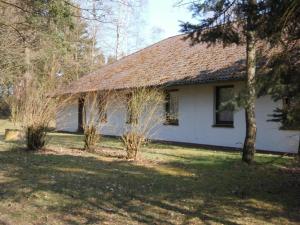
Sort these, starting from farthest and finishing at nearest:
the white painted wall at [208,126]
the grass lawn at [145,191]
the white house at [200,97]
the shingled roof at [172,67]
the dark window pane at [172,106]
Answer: the dark window pane at [172,106]
the shingled roof at [172,67]
the white house at [200,97]
the white painted wall at [208,126]
the grass lawn at [145,191]

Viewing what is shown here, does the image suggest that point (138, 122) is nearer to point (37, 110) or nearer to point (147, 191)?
point (37, 110)

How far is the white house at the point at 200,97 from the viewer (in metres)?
17.3

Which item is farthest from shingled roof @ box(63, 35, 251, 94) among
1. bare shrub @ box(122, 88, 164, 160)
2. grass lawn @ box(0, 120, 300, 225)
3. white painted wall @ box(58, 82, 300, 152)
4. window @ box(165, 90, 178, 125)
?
grass lawn @ box(0, 120, 300, 225)

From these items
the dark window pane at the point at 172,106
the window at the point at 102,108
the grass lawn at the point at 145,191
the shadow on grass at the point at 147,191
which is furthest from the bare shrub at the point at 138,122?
the dark window pane at the point at 172,106

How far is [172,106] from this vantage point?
22172 millimetres

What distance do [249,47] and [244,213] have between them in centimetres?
589

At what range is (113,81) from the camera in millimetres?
25828

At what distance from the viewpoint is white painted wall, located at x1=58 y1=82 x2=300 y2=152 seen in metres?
17.0

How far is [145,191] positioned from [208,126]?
447 inches

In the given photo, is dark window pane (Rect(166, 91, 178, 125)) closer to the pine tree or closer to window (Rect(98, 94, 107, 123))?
window (Rect(98, 94, 107, 123))

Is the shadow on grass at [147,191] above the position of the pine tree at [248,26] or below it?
below

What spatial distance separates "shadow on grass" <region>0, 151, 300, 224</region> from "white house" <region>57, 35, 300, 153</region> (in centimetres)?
449

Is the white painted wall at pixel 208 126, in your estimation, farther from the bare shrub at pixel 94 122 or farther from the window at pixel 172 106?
the bare shrub at pixel 94 122

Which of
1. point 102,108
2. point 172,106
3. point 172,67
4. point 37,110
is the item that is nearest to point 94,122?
point 102,108
